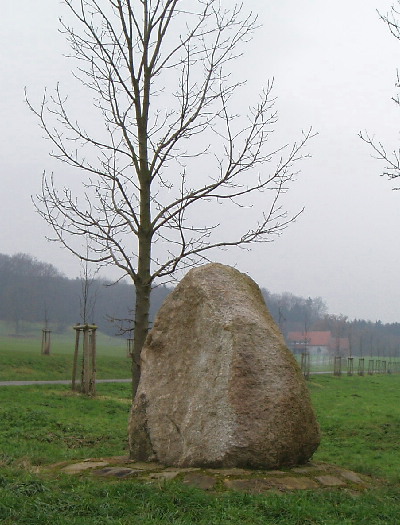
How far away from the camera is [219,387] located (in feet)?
22.5

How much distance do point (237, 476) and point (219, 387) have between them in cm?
98

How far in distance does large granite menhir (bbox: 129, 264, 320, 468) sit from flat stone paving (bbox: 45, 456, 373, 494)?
0.63 ft

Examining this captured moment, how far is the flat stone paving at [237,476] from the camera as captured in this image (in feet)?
19.8

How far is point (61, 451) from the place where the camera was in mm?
9164

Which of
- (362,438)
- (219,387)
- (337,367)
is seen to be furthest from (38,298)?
(219,387)

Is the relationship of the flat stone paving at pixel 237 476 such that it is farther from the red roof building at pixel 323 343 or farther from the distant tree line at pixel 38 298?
the red roof building at pixel 323 343

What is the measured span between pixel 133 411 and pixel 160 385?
473 millimetres

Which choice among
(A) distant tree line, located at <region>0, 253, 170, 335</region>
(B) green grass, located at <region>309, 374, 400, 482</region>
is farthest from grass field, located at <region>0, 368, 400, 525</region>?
(A) distant tree line, located at <region>0, 253, 170, 335</region>

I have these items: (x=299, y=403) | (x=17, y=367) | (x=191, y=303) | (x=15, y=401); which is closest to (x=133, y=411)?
(x=191, y=303)

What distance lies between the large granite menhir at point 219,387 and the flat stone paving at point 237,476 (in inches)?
7.6

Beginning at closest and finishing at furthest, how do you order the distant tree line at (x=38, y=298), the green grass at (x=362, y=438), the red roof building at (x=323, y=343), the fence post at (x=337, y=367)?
Answer: the green grass at (x=362, y=438), the fence post at (x=337, y=367), the distant tree line at (x=38, y=298), the red roof building at (x=323, y=343)

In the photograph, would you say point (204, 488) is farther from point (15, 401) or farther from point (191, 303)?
point (15, 401)

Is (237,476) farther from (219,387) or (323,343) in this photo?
(323,343)

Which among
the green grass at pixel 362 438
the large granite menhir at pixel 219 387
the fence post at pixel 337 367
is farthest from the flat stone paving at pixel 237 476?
the fence post at pixel 337 367
